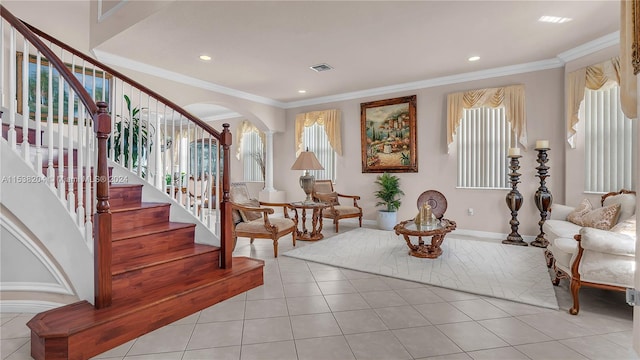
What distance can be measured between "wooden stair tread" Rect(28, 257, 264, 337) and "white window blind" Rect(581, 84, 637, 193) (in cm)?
487

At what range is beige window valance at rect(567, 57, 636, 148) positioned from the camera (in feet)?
12.3

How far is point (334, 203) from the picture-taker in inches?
244

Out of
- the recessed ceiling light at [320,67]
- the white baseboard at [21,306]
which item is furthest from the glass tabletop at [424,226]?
the white baseboard at [21,306]

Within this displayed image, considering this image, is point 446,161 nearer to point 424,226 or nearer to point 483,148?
point 483,148

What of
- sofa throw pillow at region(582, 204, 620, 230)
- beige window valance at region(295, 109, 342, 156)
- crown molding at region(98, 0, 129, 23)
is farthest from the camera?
beige window valance at region(295, 109, 342, 156)

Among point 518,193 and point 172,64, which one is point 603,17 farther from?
point 172,64

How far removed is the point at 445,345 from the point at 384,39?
3.36m

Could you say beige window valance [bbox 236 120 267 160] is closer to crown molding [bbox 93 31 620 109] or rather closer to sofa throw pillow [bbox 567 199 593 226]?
crown molding [bbox 93 31 620 109]

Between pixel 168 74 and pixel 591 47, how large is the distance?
5.99 meters

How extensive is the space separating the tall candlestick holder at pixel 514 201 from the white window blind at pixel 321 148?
11.2 ft

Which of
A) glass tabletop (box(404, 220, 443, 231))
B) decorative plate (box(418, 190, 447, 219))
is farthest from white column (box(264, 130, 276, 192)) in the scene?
glass tabletop (box(404, 220, 443, 231))

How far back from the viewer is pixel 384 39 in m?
3.83

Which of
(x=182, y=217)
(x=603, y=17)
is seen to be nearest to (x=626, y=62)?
(x=603, y=17)

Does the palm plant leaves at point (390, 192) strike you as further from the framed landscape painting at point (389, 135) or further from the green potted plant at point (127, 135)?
the green potted plant at point (127, 135)
